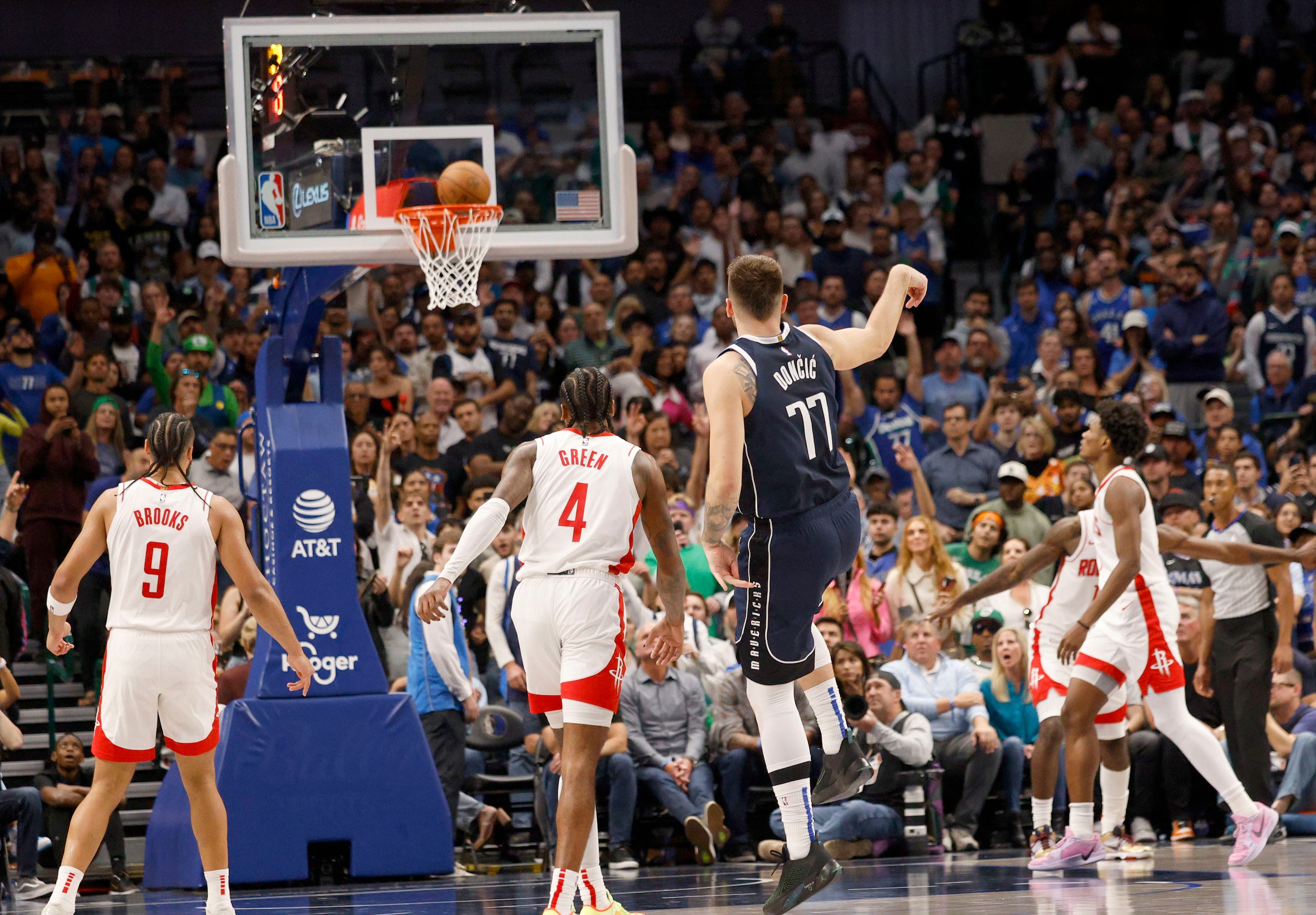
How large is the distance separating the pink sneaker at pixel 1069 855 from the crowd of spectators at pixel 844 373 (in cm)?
202

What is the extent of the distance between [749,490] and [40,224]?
12858 millimetres

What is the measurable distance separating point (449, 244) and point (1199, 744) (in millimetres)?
4981

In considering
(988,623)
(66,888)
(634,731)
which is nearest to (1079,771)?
(988,623)

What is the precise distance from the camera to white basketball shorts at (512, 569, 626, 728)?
23.4ft

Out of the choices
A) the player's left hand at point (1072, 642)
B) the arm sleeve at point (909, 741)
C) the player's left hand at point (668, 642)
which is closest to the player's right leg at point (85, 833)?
the player's left hand at point (668, 642)

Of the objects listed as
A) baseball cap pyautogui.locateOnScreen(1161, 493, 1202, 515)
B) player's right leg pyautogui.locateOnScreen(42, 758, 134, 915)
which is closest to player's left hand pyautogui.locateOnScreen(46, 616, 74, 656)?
player's right leg pyautogui.locateOnScreen(42, 758, 134, 915)

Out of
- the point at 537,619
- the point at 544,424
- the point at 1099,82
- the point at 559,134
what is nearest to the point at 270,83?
the point at 559,134

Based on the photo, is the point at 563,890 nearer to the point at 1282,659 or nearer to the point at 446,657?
the point at 446,657

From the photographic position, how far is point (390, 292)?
17062 mm

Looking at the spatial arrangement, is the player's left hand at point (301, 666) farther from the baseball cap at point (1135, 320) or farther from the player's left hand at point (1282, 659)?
the baseball cap at point (1135, 320)

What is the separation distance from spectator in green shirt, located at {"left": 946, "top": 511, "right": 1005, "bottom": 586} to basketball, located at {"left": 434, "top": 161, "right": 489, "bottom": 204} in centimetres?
530

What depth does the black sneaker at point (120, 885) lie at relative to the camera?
10.8 metres

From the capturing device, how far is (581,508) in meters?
7.25

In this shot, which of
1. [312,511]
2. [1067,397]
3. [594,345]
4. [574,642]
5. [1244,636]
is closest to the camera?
[574,642]
